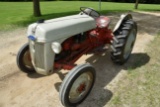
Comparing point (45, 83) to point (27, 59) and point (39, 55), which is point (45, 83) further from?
point (39, 55)

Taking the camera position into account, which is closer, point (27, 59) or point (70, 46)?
point (70, 46)

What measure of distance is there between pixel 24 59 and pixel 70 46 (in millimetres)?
1209

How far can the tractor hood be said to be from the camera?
163 inches

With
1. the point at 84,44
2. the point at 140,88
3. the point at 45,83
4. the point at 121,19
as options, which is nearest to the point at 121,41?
the point at 121,19

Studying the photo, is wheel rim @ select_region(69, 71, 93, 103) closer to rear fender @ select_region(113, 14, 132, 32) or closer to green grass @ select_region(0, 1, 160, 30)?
rear fender @ select_region(113, 14, 132, 32)

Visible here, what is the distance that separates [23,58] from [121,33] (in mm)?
2574

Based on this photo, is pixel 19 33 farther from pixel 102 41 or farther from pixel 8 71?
pixel 102 41

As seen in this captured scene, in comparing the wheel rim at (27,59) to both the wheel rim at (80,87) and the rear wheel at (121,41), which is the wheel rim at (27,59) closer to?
the wheel rim at (80,87)

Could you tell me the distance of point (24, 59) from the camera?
5.34 meters

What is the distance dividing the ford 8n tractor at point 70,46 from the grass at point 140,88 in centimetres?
59

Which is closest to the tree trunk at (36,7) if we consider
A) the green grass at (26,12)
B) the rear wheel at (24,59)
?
the green grass at (26,12)

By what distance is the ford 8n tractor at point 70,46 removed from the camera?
4156 mm

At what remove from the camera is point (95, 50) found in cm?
592

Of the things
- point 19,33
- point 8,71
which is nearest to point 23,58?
point 8,71
